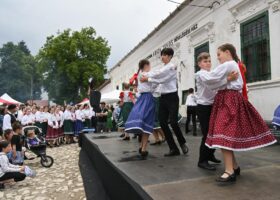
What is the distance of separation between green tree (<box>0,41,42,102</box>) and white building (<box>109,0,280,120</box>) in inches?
2427

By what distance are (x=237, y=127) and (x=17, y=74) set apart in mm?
78860

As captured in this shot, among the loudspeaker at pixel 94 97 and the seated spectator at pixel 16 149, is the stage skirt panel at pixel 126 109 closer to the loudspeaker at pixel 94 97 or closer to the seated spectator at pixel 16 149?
the seated spectator at pixel 16 149

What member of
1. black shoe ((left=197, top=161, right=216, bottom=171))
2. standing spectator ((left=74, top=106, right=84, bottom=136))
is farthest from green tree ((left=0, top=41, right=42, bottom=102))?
black shoe ((left=197, top=161, right=216, bottom=171))

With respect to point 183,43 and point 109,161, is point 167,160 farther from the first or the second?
point 183,43

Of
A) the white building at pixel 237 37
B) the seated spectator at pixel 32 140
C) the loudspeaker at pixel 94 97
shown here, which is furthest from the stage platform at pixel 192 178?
the loudspeaker at pixel 94 97

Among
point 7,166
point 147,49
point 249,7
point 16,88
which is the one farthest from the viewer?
point 16,88

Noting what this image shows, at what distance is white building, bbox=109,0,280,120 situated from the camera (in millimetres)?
8133

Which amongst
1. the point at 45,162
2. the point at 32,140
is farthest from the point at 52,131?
the point at 45,162

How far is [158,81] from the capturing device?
4641mm

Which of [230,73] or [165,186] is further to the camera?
[230,73]

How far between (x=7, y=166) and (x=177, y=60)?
965cm

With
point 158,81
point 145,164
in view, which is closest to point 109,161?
point 145,164

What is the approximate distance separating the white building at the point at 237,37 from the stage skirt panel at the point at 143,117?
14.3 ft

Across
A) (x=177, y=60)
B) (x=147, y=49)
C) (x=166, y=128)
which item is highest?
(x=147, y=49)
